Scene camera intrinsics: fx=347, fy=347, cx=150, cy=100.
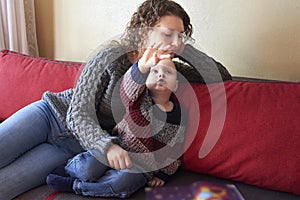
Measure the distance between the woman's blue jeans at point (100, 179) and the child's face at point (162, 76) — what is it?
0.26 m

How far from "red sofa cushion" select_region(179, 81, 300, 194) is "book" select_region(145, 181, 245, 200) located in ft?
0.21

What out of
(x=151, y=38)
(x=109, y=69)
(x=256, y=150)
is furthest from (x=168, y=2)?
(x=256, y=150)

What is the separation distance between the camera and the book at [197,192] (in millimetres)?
964

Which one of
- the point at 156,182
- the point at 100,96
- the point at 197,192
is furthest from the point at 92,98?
the point at 197,192

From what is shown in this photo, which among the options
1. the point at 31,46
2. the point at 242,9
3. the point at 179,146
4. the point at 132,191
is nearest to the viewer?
the point at 132,191

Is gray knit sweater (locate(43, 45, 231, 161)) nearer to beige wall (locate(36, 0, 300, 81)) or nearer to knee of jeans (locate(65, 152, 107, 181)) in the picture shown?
knee of jeans (locate(65, 152, 107, 181))

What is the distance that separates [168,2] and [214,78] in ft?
0.98

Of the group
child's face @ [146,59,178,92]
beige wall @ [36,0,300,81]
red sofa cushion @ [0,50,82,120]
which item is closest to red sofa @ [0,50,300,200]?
child's face @ [146,59,178,92]

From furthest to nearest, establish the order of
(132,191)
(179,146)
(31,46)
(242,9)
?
(31,46) < (242,9) < (179,146) < (132,191)

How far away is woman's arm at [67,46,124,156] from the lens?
3.41 feet

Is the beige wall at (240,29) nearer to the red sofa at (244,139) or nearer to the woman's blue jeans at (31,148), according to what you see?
the red sofa at (244,139)

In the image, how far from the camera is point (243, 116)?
1.07m

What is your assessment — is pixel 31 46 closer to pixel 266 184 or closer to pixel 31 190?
pixel 31 190

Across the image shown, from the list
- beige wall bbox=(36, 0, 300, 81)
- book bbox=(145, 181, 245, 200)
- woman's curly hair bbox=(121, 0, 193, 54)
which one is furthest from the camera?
beige wall bbox=(36, 0, 300, 81)
